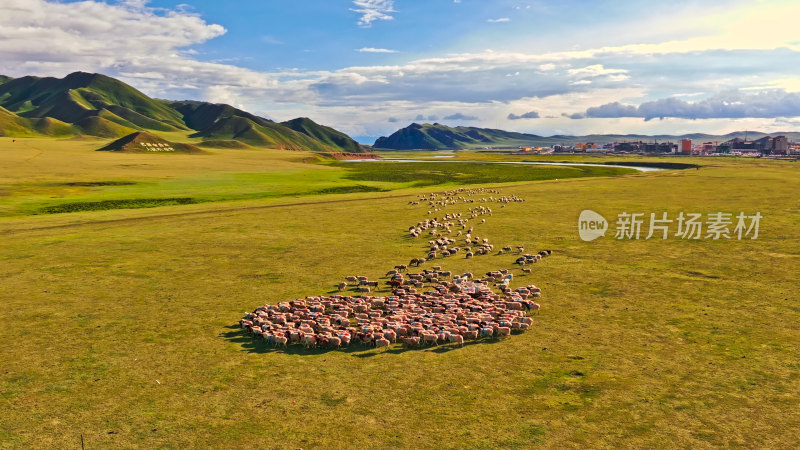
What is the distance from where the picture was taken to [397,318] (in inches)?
766

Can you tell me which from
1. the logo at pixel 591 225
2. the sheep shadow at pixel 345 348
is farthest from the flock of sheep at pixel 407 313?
the logo at pixel 591 225

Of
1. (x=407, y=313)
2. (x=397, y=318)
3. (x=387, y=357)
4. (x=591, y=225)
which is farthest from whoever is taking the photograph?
(x=591, y=225)

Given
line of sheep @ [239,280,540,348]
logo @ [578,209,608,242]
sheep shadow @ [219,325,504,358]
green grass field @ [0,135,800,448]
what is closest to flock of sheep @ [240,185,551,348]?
line of sheep @ [239,280,540,348]

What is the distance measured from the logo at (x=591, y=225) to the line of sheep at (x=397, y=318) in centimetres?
1785

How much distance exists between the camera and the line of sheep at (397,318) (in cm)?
1817

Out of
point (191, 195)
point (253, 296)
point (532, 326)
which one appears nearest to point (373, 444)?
point (532, 326)

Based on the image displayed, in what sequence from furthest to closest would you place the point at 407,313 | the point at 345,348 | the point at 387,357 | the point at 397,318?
the point at 407,313 < the point at 397,318 < the point at 345,348 < the point at 387,357

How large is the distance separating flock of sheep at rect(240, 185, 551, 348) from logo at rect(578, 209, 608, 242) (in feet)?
43.6

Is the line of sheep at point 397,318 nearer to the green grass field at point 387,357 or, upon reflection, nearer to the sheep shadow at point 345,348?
the sheep shadow at point 345,348

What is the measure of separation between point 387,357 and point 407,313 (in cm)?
346

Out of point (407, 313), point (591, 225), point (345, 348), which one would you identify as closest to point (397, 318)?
point (407, 313)

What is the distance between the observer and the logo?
128 feet

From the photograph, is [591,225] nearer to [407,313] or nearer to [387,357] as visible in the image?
[407,313]

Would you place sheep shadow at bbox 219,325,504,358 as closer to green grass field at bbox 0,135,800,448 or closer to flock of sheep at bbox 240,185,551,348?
green grass field at bbox 0,135,800,448
